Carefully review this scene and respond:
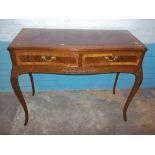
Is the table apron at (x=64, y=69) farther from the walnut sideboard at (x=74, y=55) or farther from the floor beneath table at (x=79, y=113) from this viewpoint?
the floor beneath table at (x=79, y=113)

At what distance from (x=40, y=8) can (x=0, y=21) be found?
0.50 meters

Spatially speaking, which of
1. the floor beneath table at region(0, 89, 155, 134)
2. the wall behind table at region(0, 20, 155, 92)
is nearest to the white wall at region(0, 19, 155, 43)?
the wall behind table at region(0, 20, 155, 92)

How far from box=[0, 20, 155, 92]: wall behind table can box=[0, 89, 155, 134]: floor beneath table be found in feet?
0.34

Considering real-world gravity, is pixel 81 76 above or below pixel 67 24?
below

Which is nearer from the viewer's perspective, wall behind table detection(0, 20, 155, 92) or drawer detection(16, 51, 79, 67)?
drawer detection(16, 51, 79, 67)

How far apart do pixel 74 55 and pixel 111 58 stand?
1.09 ft

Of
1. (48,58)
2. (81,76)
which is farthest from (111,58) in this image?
(81,76)

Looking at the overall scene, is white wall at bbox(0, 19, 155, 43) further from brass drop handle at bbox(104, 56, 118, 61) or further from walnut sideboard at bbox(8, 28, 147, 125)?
brass drop handle at bbox(104, 56, 118, 61)

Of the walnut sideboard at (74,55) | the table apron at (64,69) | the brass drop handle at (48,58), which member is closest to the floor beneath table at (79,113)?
the walnut sideboard at (74,55)

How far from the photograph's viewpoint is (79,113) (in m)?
2.24

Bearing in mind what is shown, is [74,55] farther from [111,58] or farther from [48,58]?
[111,58]

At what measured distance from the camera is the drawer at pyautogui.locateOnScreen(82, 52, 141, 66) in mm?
1586

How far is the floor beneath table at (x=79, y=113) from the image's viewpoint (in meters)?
2.02

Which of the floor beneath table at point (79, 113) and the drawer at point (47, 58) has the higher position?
the drawer at point (47, 58)
